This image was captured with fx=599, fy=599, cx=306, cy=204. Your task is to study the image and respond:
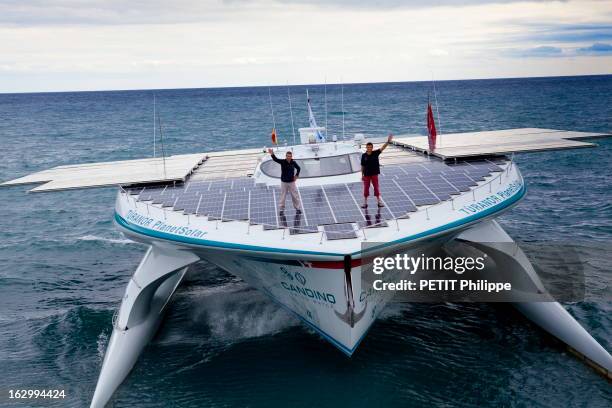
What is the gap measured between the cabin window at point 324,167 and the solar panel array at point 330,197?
64cm

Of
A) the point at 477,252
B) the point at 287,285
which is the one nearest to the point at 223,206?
the point at 287,285

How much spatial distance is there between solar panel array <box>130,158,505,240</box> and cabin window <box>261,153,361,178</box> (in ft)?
2.10

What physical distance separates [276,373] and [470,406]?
4196 millimetres

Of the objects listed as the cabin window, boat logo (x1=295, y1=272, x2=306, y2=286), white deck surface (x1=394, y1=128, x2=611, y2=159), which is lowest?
boat logo (x1=295, y1=272, x2=306, y2=286)

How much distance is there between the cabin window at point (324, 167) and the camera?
15.6 m

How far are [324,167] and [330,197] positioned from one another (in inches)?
74.0

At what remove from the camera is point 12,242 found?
24922mm

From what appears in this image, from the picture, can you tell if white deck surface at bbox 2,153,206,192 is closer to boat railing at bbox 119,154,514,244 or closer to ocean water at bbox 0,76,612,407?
boat railing at bbox 119,154,514,244

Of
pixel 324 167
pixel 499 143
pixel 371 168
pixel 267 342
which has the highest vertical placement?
pixel 371 168

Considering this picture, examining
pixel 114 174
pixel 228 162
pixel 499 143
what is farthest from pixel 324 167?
pixel 114 174

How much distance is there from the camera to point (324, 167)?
15.7m

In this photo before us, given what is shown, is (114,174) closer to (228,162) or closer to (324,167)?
(228,162)

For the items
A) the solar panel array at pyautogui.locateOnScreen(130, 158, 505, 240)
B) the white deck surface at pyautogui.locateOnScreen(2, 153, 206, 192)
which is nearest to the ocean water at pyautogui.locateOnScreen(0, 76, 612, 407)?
the solar panel array at pyautogui.locateOnScreen(130, 158, 505, 240)

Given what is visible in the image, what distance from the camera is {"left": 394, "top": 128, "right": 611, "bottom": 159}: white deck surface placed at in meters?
16.8
